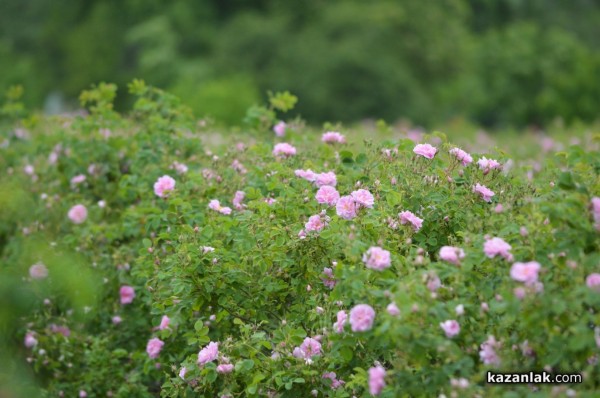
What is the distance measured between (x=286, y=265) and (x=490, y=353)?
3.15 ft

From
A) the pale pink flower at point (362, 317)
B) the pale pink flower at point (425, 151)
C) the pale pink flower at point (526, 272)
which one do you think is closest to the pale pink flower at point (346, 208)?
the pale pink flower at point (425, 151)

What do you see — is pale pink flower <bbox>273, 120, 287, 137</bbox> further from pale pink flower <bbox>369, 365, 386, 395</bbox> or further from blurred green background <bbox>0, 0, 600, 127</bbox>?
blurred green background <bbox>0, 0, 600, 127</bbox>

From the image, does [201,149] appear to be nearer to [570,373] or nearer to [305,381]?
[305,381]

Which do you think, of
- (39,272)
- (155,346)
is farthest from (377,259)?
(39,272)

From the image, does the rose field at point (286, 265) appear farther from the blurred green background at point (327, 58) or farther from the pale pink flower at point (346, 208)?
the blurred green background at point (327, 58)

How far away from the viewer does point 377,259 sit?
272cm

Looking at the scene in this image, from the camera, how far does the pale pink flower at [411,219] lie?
319 cm

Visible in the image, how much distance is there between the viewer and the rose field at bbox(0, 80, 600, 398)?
2609 mm

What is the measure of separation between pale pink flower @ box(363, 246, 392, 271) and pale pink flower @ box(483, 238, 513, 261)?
314 mm

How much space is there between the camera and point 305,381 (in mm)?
3102

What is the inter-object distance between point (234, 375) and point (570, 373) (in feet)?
3.99

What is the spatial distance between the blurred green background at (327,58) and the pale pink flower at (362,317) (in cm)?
1894

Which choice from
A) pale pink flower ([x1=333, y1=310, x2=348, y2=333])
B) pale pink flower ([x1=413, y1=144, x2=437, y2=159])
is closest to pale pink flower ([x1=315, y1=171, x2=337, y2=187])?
pale pink flower ([x1=413, y1=144, x2=437, y2=159])

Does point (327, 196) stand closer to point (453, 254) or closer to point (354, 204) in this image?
point (354, 204)
